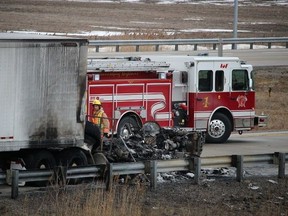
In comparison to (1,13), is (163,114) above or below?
below

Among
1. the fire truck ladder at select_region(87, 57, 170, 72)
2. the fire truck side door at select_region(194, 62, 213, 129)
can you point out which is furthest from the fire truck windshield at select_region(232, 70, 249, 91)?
the fire truck ladder at select_region(87, 57, 170, 72)

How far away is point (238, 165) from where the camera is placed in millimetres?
20172

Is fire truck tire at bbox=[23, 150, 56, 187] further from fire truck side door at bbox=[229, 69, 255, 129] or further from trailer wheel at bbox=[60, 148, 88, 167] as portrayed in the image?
fire truck side door at bbox=[229, 69, 255, 129]

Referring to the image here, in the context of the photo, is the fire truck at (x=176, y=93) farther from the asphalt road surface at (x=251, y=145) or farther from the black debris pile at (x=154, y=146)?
the black debris pile at (x=154, y=146)

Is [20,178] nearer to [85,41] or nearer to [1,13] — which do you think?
[85,41]

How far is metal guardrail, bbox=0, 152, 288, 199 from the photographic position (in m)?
17.4

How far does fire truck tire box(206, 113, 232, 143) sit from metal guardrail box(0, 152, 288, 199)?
26.0ft

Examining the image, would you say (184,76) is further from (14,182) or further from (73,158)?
(14,182)

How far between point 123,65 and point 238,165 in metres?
7.46

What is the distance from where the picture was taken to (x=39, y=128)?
744 inches

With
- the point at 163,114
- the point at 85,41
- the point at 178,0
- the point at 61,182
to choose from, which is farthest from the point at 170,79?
the point at 178,0

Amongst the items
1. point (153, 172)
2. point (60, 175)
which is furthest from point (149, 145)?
point (60, 175)

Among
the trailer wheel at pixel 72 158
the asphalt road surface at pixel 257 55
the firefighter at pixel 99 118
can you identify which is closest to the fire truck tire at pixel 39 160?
the trailer wheel at pixel 72 158

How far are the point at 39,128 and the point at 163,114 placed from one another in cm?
905
